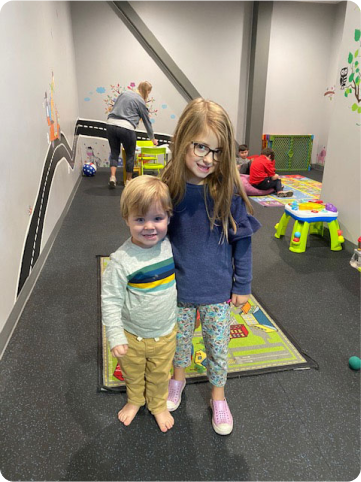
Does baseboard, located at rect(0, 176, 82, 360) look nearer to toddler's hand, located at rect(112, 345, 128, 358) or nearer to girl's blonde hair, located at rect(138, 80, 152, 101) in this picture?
toddler's hand, located at rect(112, 345, 128, 358)

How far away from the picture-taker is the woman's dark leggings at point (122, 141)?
14.2 feet

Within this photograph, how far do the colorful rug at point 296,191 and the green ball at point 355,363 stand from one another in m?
2.74

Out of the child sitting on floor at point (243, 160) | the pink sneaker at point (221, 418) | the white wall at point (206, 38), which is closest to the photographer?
the pink sneaker at point (221, 418)

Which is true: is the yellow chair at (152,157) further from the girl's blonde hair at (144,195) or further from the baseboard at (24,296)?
the girl's blonde hair at (144,195)

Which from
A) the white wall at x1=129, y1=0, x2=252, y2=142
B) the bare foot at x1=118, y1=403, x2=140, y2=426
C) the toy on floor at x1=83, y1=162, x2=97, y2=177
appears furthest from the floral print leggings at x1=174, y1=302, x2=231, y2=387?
the white wall at x1=129, y1=0, x2=252, y2=142

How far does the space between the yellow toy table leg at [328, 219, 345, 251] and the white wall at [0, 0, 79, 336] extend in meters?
2.23

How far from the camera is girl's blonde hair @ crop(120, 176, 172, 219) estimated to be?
1.03m

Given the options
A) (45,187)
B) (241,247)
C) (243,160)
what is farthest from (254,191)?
(241,247)

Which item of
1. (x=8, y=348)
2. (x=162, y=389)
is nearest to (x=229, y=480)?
(x=162, y=389)

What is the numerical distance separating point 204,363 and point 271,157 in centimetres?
357

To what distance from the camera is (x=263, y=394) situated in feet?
4.73

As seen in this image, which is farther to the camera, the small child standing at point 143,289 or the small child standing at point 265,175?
the small child standing at point 265,175

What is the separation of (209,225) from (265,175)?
357 centimetres

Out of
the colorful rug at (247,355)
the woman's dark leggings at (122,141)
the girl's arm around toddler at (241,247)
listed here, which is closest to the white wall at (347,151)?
the colorful rug at (247,355)
